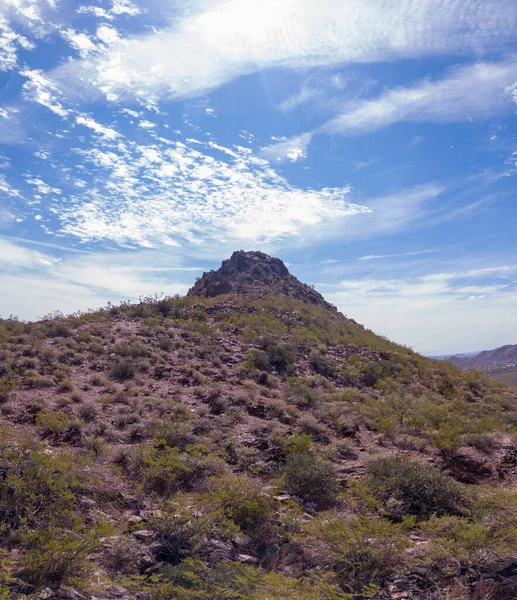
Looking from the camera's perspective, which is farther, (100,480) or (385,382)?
(385,382)

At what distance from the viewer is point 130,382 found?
14.6 meters

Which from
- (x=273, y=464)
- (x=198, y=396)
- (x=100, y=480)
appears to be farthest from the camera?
(x=198, y=396)

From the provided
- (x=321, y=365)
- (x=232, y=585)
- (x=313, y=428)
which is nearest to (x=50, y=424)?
(x=232, y=585)

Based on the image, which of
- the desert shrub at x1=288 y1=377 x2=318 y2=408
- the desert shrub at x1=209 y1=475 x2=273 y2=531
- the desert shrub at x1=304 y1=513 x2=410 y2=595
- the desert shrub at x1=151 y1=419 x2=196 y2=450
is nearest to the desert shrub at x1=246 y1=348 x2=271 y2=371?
the desert shrub at x1=288 y1=377 x2=318 y2=408

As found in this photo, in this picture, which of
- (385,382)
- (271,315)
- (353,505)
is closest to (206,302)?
(271,315)

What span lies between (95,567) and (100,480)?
2.48 m

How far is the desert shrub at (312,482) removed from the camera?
8.52 metres

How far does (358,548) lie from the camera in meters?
6.20

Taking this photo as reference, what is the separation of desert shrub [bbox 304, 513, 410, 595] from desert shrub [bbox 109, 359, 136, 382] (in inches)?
402

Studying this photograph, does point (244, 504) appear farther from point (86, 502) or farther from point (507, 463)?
point (507, 463)

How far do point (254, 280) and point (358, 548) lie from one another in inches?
1412

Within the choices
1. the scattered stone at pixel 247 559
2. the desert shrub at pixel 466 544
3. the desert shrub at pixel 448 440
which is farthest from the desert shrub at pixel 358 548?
the desert shrub at pixel 448 440

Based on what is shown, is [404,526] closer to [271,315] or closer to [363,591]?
[363,591]

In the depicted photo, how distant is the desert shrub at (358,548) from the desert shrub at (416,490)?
109 cm
